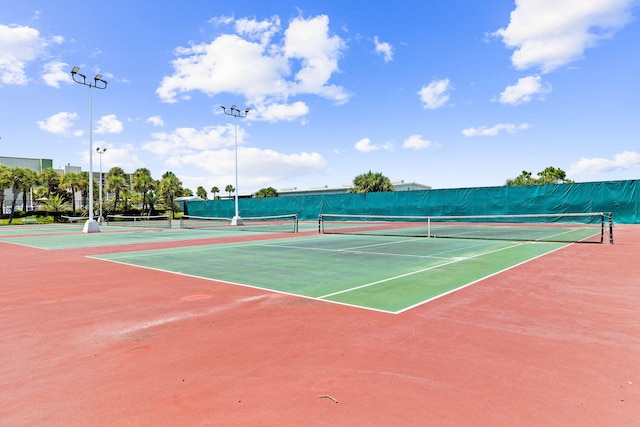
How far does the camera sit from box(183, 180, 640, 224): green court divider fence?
27.5 meters

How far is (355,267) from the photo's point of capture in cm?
943

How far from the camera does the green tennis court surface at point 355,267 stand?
261 inches

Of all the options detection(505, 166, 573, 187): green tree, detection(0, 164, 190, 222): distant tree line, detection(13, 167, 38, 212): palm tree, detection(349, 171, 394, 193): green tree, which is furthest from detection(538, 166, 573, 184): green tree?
detection(13, 167, 38, 212): palm tree

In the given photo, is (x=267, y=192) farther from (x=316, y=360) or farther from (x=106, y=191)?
(x=316, y=360)

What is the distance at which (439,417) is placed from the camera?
9.03 feet

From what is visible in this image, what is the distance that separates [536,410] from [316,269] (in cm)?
661

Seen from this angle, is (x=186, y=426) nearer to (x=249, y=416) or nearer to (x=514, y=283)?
(x=249, y=416)

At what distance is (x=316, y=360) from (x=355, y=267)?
5711 mm

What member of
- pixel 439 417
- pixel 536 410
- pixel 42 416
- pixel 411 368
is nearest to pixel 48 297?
pixel 42 416

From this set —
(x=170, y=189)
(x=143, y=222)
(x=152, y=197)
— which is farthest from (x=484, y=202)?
(x=152, y=197)

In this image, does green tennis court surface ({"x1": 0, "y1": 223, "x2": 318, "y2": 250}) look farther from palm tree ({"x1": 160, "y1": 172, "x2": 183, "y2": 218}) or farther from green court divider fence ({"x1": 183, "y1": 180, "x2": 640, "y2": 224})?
palm tree ({"x1": 160, "y1": 172, "x2": 183, "y2": 218})

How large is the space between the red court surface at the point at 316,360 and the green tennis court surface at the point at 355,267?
24.1 inches

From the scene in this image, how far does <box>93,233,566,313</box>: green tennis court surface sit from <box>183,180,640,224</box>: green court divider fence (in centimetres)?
1942

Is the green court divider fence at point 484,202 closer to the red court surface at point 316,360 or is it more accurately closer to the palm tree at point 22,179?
the red court surface at point 316,360
